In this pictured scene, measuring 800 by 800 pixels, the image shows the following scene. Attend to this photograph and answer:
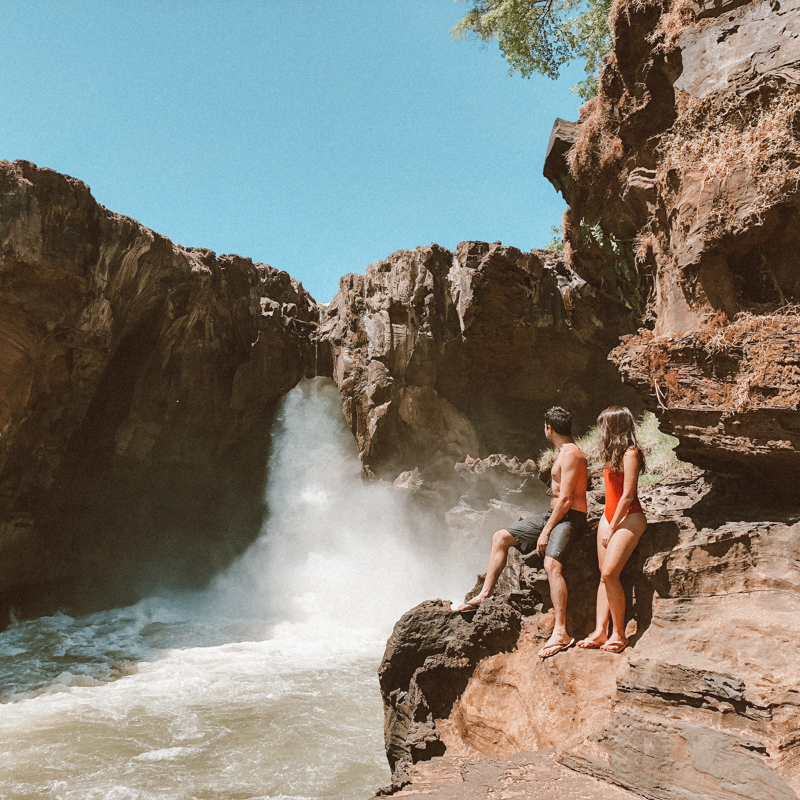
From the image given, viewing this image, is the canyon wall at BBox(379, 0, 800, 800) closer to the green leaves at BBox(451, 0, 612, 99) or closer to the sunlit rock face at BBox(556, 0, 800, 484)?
the sunlit rock face at BBox(556, 0, 800, 484)

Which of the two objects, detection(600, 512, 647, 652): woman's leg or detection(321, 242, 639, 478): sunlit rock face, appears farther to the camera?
detection(321, 242, 639, 478): sunlit rock face

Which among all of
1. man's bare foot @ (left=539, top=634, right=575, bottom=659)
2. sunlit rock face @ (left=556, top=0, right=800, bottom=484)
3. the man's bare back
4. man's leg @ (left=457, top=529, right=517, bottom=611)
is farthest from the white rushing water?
sunlit rock face @ (left=556, top=0, right=800, bottom=484)

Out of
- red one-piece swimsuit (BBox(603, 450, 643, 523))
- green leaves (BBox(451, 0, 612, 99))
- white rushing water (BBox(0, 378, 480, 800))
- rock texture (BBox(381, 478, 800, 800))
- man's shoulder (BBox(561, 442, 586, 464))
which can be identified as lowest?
white rushing water (BBox(0, 378, 480, 800))

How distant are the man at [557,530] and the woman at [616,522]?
0.21 metres

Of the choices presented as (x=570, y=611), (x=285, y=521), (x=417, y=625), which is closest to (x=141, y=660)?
(x=285, y=521)

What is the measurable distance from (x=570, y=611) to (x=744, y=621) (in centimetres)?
136

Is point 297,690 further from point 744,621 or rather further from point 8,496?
point 8,496

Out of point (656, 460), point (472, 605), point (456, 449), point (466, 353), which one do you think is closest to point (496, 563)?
point (472, 605)

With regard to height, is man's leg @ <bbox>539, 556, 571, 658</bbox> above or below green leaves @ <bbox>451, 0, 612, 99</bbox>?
below

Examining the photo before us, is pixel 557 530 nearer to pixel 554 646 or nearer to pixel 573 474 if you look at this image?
pixel 573 474

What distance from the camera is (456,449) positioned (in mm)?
16453

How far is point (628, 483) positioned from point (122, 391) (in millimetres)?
14829

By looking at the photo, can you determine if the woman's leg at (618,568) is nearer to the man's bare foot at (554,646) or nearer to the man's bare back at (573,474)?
the man's bare foot at (554,646)

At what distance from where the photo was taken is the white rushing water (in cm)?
666
